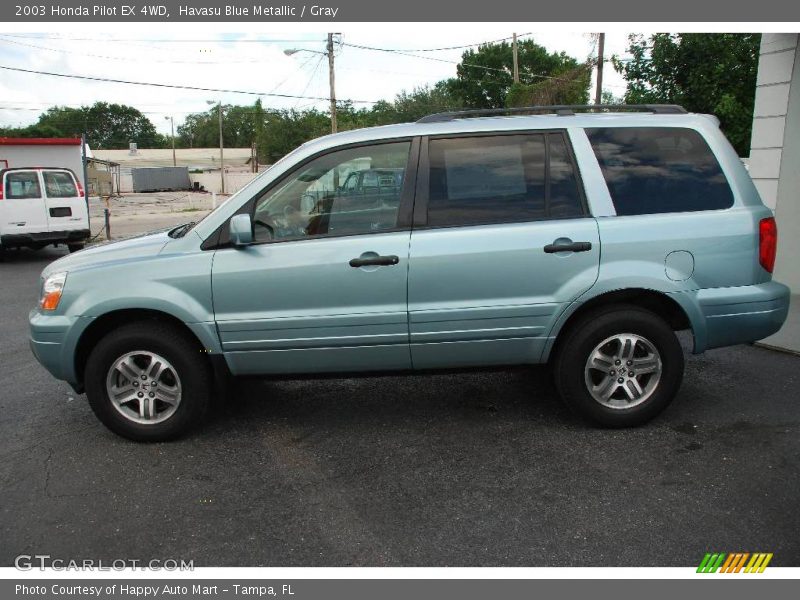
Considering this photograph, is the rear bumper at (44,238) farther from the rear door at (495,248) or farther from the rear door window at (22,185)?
the rear door at (495,248)

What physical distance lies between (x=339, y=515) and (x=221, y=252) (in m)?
1.68

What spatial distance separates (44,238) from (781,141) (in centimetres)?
1330

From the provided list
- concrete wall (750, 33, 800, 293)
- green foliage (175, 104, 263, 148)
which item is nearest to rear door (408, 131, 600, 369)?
concrete wall (750, 33, 800, 293)

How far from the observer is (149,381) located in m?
3.97

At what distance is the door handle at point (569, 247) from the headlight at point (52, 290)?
2.92 metres

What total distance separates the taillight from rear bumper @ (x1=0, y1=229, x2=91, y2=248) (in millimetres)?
13578

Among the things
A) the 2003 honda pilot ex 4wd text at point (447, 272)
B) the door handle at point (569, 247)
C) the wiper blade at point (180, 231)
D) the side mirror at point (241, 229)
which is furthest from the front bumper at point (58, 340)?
the door handle at point (569, 247)

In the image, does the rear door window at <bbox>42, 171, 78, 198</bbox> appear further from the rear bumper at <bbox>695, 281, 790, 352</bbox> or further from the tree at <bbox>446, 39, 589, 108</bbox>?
the tree at <bbox>446, 39, 589, 108</bbox>

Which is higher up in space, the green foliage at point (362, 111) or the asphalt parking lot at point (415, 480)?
the green foliage at point (362, 111)

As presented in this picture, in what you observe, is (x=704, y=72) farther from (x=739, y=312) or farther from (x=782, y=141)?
(x=739, y=312)

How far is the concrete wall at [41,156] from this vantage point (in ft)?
64.8

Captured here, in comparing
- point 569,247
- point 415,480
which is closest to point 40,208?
point 415,480

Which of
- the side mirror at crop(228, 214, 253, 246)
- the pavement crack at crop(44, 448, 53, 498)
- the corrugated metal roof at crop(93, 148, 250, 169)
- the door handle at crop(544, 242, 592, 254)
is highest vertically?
the corrugated metal roof at crop(93, 148, 250, 169)

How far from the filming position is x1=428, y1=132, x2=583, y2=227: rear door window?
387 centimetres
